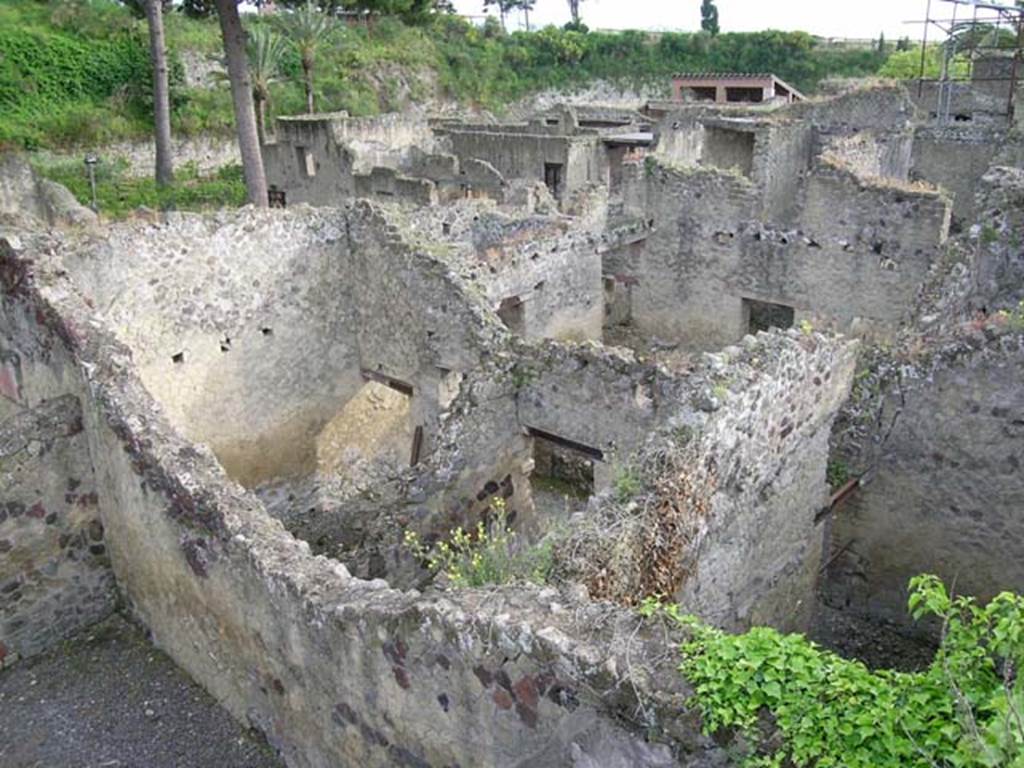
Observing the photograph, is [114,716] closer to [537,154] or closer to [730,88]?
[537,154]

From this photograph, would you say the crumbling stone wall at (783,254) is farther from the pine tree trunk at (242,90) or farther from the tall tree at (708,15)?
the tall tree at (708,15)

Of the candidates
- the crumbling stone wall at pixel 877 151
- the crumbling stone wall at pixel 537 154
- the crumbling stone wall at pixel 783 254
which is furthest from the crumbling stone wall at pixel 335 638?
the crumbling stone wall at pixel 537 154

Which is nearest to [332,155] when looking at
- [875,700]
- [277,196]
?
[277,196]

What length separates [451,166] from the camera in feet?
80.3

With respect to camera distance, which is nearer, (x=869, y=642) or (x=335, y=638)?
(x=335, y=638)

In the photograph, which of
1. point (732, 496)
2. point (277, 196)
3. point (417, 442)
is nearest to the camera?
point (732, 496)

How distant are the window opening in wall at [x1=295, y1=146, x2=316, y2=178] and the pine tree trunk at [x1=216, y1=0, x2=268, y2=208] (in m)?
4.24

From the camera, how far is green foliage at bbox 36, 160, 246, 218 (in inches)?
998

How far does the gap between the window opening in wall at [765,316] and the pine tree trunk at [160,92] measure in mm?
18977

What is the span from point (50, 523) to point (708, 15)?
2441 inches

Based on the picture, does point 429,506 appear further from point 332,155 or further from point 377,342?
point 332,155

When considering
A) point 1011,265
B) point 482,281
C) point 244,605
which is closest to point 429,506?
point 244,605

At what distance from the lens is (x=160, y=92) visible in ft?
88.2

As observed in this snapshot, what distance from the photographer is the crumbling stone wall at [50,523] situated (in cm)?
752
